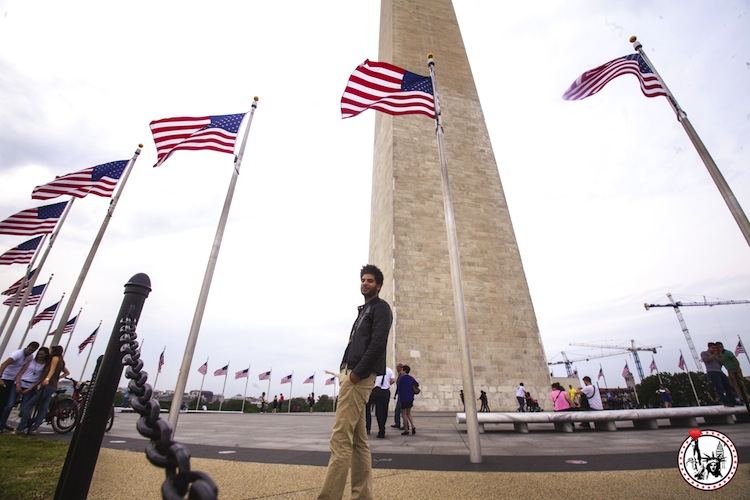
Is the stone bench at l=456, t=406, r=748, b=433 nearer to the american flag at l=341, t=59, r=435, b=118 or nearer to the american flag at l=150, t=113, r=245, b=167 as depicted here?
the american flag at l=341, t=59, r=435, b=118

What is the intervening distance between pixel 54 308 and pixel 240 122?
674 inches

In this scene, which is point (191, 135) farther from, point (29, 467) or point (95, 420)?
point (95, 420)

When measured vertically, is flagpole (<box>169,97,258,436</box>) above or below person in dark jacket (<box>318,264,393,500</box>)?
above

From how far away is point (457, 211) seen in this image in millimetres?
16359

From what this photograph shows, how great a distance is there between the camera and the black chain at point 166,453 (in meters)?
0.83

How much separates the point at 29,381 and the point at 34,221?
6220mm

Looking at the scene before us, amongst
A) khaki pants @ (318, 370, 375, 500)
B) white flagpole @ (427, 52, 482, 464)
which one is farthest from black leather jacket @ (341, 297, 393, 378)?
white flagpole @ (427, 52, 482, 464)

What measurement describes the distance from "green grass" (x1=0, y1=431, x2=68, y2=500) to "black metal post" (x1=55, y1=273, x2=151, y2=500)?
157 cm

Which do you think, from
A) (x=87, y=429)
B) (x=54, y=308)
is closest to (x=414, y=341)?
(x=87, y=429)

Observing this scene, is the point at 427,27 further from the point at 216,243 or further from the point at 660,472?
the point at 660,472

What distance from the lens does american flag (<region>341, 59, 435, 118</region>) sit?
21.1 feet

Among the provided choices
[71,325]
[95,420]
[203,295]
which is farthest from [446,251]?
[71,325]

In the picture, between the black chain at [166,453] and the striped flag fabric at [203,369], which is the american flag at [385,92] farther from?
the striped flag fabric at [203,369]

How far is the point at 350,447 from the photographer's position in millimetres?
2459
